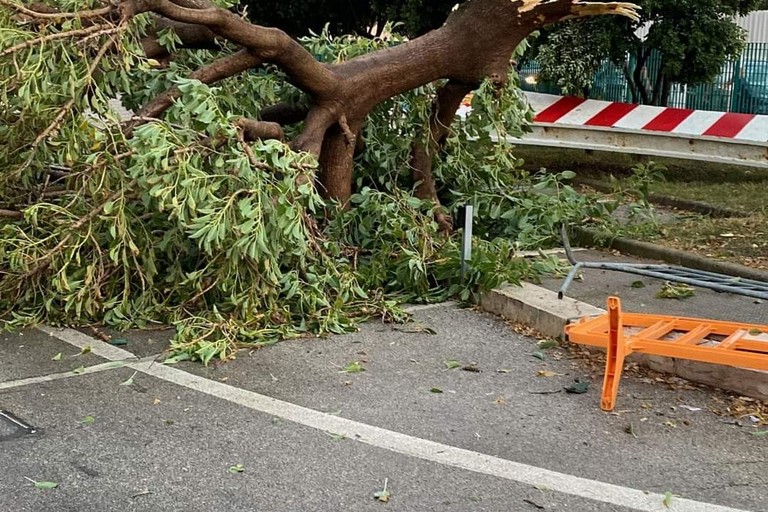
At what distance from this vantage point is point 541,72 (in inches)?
514

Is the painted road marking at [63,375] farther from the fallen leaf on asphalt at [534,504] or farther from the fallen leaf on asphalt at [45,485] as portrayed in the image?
the fallen leaf on asphalt at [534,504]

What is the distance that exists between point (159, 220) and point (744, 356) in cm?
386

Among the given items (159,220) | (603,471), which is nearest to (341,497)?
(603,471)

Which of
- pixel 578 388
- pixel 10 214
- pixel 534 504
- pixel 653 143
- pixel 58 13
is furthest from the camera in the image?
pixel 653 143

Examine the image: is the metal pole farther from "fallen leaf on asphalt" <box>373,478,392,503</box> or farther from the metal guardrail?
the metal guardrail

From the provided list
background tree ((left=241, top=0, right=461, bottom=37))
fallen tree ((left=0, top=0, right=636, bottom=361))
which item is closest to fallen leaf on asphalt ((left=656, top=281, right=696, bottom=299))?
fallen tree ((left=0, top=0, right=636, bottom=361))

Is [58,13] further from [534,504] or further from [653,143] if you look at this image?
[653,143]

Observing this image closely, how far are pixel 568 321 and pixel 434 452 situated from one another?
183cm

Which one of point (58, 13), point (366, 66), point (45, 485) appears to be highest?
point (58, 13)

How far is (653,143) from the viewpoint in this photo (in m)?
12.0

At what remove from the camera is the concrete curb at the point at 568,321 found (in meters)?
4.86

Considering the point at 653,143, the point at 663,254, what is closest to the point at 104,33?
the point at 663,254

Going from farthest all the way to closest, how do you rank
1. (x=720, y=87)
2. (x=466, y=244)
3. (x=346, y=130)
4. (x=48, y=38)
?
(x=720, y=87)
(x=346, y=130)
(x=466, y=244)
(x=48, y=38)

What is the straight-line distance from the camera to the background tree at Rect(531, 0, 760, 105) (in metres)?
12.4
